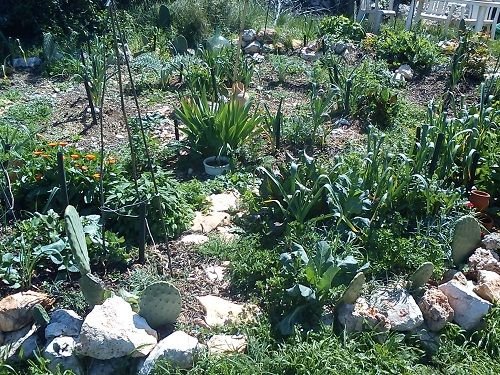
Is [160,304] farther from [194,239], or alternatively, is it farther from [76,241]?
[194,239]

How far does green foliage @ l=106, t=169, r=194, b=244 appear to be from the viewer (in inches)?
156

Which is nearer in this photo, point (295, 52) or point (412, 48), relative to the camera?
point (412, 48)

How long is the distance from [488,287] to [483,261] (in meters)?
0.25

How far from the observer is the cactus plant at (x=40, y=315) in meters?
3.15

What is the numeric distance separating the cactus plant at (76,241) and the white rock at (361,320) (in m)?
1.37

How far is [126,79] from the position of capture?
7.14 metres

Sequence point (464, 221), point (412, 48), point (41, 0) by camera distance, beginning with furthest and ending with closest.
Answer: point (41, 0) < point (412, 48) < point (464, 221)

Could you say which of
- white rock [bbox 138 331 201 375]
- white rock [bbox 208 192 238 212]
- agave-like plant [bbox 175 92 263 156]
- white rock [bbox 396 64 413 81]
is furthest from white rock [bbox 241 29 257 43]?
white rock [bbox 138 331 201 375]

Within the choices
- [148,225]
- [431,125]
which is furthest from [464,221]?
[148,225]

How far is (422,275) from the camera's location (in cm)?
344

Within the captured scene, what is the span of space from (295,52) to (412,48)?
1597 millimetres

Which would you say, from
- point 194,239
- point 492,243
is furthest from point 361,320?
point 194,239

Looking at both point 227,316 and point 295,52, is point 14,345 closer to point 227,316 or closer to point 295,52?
point 227,316

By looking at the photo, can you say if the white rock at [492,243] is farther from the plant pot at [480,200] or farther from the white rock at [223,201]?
the white rock at [223,201]
